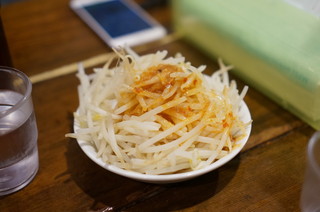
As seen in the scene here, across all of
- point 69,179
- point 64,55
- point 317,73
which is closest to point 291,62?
point 317,73

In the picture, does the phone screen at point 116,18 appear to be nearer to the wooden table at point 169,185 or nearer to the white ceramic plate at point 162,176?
the wooden table at point 169,185

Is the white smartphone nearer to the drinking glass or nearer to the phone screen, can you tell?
the phone screen

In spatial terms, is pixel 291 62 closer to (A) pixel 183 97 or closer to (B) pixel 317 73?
(B) pixel 317 73

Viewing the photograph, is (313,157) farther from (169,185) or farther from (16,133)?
(16,133)

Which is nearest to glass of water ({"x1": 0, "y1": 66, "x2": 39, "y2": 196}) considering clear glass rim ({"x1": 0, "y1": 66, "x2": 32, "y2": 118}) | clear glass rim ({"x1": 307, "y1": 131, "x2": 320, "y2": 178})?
clear glass rim ({"x1": 0, "y1": 66, "x2": 32, "y2": 118})

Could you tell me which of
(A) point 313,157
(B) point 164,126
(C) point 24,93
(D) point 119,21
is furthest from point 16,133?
(D) point 119,21
